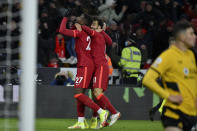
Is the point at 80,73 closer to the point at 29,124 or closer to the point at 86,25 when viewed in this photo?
the point at 86,25

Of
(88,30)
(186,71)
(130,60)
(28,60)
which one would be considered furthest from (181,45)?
(130,60)

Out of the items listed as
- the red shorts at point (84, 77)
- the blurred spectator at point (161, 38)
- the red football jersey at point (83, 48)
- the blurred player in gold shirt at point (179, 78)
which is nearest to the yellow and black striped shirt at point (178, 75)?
the blurred player in gold shirt at point (179, 78)

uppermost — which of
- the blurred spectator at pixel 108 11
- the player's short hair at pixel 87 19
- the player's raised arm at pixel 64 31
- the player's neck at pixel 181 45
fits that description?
the blurred spectator at pixel 108 11

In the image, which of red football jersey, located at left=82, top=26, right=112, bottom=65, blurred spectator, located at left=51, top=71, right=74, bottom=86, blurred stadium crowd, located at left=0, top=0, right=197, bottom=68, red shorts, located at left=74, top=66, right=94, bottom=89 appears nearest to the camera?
red shorts, located at left=74, top=66, right=94, bottom=89

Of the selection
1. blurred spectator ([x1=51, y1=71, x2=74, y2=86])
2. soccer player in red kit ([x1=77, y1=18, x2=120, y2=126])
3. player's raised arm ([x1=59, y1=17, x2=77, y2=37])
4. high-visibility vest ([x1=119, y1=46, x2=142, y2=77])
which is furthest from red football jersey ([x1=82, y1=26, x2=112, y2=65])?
high-visibility vest ([x1=119, y1=46, x2=142, y2=77])

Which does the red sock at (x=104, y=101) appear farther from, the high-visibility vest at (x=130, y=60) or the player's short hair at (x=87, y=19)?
the high-visibility vest at (x=130, y=60)

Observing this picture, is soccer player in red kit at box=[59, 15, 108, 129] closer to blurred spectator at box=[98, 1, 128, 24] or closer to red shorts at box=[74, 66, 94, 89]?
red shorts at box=[74, 66, 94, 89]

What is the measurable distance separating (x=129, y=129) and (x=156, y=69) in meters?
5.26

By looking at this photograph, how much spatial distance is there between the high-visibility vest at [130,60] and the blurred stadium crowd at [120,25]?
0.19m

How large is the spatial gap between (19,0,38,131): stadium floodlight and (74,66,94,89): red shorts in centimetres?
514

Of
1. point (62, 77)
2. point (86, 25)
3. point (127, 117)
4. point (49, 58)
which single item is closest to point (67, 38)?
point (49, 58)

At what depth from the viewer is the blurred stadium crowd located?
15.5m

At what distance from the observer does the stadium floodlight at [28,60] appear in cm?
534

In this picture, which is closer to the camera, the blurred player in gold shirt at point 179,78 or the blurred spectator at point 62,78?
the blurred player in gold shirt at point 179,78
